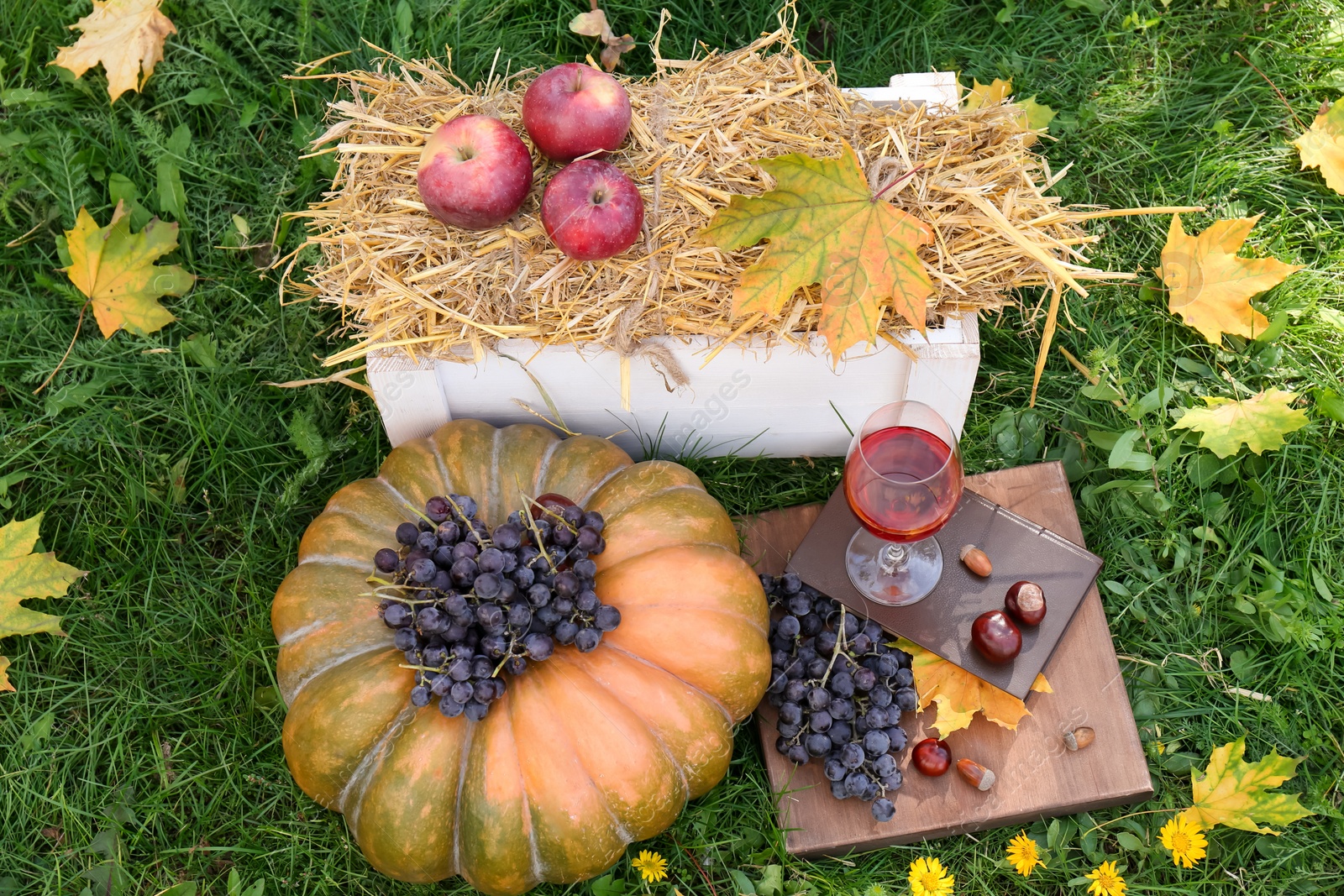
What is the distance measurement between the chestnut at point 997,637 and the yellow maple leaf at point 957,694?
0.09m

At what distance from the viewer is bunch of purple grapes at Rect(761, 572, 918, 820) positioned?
2695mm

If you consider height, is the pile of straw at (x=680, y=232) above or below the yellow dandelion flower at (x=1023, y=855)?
above

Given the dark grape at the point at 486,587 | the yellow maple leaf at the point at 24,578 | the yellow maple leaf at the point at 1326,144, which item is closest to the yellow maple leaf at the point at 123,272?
the yellow maple leaf at the point at 24,578

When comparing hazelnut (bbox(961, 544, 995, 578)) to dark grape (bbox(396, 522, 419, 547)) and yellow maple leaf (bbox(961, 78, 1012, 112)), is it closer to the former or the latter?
yellow maple leaf (bbox(961, 78, 1012, 112))

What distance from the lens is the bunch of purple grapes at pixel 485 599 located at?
2381mm

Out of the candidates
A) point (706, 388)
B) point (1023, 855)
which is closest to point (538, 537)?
point (706, 388)

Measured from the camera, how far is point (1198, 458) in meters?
3.24

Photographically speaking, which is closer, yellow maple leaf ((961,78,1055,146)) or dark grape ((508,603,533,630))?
dark grape ((508,603,533,630))

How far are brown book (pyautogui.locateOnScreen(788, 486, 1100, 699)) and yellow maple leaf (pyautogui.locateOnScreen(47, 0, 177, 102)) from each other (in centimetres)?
292

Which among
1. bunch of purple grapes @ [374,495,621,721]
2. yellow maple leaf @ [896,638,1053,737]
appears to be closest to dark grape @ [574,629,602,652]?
bunch of purple grapes @ [374,495,621,721]

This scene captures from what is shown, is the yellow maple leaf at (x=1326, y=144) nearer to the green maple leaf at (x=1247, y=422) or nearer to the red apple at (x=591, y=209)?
the green maple leaf at (x=1247, y=422)

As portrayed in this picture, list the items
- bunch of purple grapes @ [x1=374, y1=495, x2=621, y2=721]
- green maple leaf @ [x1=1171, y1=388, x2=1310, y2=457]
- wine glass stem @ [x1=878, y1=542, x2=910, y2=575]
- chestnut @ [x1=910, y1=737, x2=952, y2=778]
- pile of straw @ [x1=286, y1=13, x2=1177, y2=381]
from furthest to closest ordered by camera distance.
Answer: green maple leaf @ [x1=1171, y1=388, x2=1310, y2=457] < wine glass stem @ [x1=878, y1=542, x2=910, y2=575] < chestnut @ [x1=910, y1=737, x2=952, y2=778] < pile of straw @ [x1=286, y1=13, x2=1177, y2=381] < bunch of purple grapes @ [x1=374, y1=495, x2=621, y2=721]

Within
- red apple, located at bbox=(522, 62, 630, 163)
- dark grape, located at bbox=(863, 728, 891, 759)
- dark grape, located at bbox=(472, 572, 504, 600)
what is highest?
red apple, located at bbox=(522, 62, 630, 163)

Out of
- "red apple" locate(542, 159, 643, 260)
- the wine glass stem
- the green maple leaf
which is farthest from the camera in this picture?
the green maple leaf
